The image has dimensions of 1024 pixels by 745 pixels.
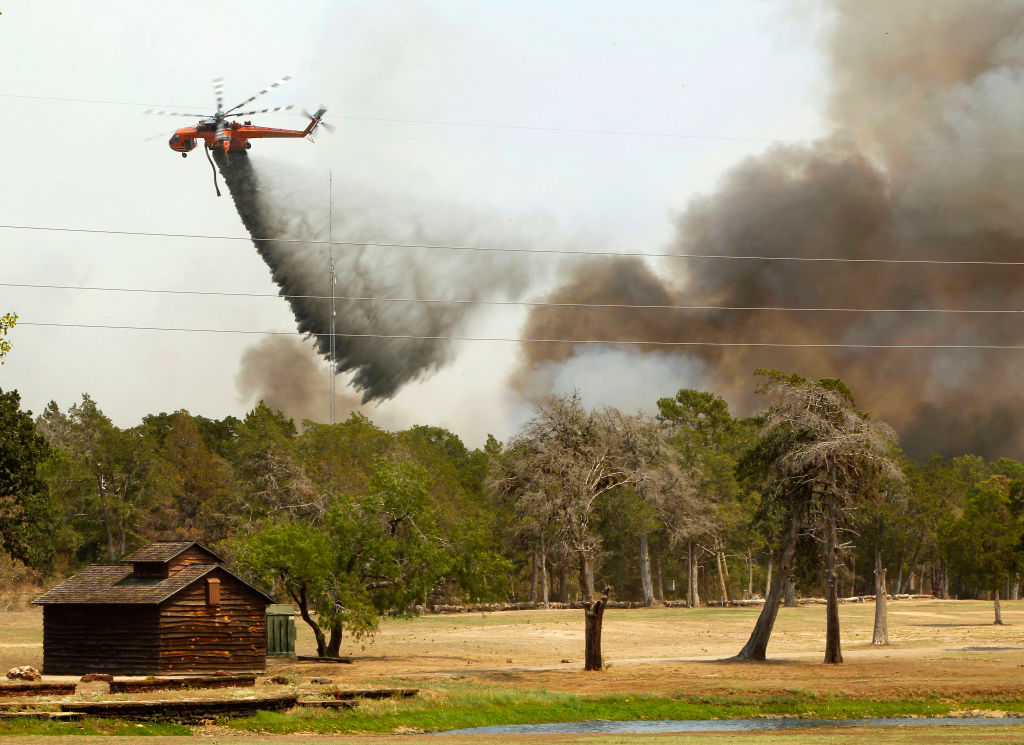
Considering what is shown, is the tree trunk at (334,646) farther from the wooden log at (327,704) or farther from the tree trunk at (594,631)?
the wooden log at (327,704)

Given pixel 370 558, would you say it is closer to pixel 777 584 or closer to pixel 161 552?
pixel 161 552

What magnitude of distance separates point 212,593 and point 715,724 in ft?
70.0

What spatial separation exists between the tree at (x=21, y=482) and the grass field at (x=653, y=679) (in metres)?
5.49

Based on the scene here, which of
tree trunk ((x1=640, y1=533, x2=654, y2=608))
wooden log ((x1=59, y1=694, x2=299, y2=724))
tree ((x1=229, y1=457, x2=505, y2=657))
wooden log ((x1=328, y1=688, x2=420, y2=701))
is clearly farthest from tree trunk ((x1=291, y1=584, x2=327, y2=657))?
tree trunk ((x1=640, y1=533, x2=654, y2=608))

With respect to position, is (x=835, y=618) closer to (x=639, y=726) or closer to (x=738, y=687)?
(x=738, y=687)

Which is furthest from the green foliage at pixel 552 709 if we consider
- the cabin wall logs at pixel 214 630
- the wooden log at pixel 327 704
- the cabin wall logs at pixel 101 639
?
the cabin wall logs at pixel 101 639

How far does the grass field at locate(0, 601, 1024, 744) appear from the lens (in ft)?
113

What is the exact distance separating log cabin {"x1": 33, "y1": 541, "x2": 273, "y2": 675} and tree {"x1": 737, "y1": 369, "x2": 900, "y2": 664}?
2211 cm

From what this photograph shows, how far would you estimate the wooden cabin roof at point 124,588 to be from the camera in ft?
153

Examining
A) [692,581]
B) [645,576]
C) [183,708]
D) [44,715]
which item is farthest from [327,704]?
[692,581]

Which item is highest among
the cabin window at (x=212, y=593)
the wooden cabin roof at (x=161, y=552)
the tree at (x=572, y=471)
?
the tree at (x=572, y=471)

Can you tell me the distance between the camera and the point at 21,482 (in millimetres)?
55438

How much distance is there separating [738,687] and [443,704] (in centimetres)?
1160

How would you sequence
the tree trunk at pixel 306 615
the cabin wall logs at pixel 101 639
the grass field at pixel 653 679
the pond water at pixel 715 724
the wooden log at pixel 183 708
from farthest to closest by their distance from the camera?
the tree trunk at pixel 306 615 < the cabin wall logs at pixel 101 639 < the pond water at pixel 715 724 < the grass field at pixel 653 679 < the wooden log at pixel 183 708
